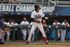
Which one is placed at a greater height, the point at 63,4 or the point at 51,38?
the point at 63,4

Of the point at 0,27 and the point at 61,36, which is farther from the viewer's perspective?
the point at 61,36

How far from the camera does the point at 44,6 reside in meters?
23.4

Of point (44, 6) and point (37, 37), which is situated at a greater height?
point (44, 6)

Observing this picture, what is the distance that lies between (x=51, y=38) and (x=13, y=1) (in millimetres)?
3840

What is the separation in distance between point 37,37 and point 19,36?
1271 millimetres

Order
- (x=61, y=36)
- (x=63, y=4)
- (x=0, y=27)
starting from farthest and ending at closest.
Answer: (x=63, y=4), (x=61, y=36), (x=0, y=27)

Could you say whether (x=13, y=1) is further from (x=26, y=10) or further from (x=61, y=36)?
(x=61, y=36)

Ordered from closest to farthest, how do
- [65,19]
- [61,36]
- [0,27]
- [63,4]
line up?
[0,27]
[61,36]
[65,19]
[63,4]

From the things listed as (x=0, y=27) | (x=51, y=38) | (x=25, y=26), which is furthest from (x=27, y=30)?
(x=0, y=27)

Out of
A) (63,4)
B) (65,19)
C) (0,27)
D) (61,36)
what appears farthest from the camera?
(63,4)

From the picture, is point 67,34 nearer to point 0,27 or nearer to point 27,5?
point 27,5

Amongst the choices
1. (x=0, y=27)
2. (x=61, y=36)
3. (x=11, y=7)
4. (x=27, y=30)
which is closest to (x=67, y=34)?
(x=61, y=36)

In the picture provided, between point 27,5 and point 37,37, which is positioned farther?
point 27,5

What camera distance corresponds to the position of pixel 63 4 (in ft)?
80.5
